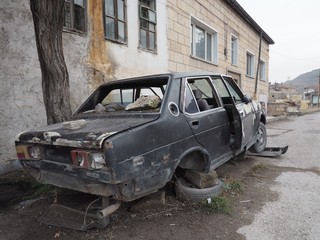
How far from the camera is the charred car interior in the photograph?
254 cm

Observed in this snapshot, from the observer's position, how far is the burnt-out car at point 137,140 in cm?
254

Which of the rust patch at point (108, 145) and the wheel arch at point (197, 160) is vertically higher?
the rust patch at point (108, 145)

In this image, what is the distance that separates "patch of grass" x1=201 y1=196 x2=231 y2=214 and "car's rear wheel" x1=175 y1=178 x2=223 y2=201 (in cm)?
7

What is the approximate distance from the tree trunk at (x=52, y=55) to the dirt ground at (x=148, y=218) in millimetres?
1284

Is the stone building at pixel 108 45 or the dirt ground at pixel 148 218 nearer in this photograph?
the dirt ground at pixel 148 218

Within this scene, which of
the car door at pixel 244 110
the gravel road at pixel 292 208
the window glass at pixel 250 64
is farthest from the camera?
the window glass at pixel 250 64

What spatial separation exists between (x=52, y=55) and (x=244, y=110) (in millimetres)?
3153

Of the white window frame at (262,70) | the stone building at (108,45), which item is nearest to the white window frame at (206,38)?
the stone building at (108,45)

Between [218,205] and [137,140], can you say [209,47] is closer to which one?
[218,205]

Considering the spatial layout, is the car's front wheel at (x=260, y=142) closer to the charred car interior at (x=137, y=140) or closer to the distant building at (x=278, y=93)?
the charred car interior at (x=137, y=140)

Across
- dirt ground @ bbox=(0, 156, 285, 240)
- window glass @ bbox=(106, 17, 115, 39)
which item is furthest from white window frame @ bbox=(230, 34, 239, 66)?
dirt ground @ bbox=(0, 156, 285, 240)

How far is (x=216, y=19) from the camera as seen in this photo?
1277 cm

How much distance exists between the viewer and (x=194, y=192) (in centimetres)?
347

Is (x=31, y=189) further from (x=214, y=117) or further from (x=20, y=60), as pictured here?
(x=214, y=117)
